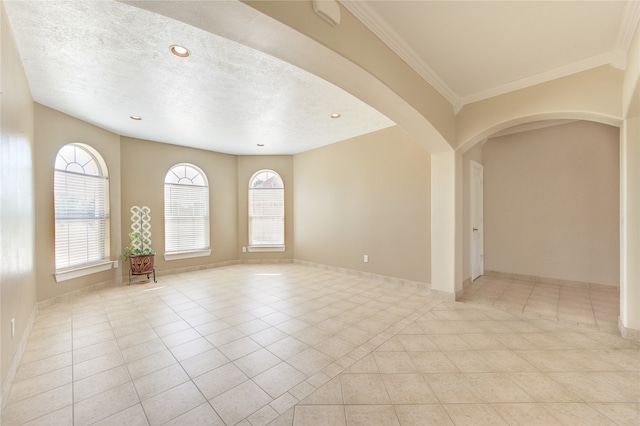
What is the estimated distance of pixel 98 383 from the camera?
197 centimetres

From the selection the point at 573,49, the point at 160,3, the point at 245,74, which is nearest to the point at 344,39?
the point at 160,3

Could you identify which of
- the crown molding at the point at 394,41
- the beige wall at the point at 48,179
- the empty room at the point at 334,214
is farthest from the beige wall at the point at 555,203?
the beige wall at the point at 48,179

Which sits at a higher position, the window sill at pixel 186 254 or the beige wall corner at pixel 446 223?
the beige wall corner at pixel 446 223

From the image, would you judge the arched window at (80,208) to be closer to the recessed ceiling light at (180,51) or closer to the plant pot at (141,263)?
the plant pot at (141,263)

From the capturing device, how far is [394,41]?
7.63 ft

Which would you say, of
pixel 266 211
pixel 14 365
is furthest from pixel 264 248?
pixel 14 365

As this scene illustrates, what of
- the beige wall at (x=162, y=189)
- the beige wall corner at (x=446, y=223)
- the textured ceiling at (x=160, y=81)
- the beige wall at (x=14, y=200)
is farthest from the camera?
the beige wall at (x=162, y=189)

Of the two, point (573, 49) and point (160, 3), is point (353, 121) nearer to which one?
point (573, 49)

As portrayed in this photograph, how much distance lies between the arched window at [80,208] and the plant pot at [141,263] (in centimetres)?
45

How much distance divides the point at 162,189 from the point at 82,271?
2.02 metres

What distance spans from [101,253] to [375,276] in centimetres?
500

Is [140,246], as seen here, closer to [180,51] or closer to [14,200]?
[14,200]

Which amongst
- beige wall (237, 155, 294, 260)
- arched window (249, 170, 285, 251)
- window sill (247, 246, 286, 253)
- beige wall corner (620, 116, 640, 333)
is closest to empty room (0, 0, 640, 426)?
beige wall corner (620, 116, 640, 333)

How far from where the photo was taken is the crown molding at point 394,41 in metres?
1.94
